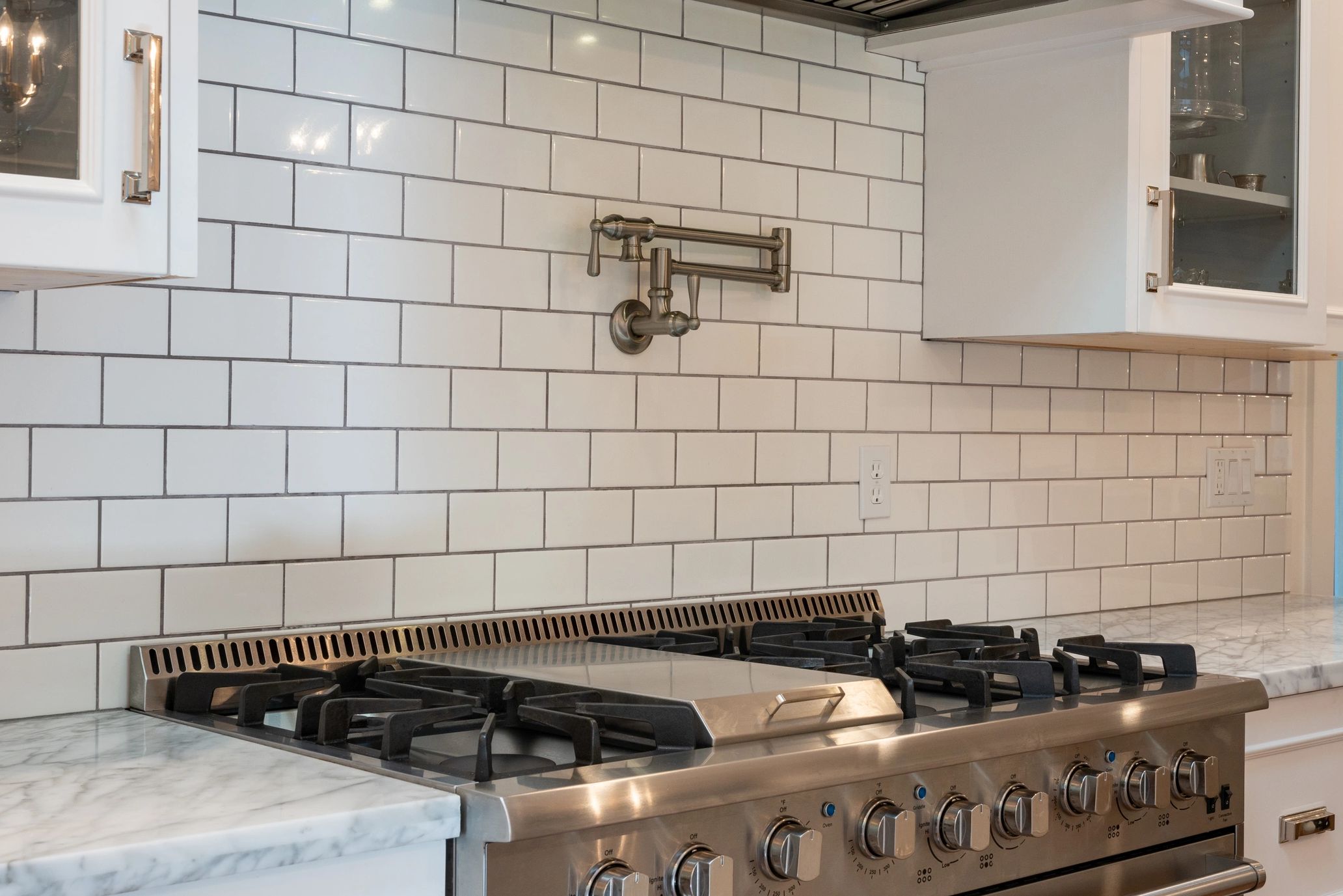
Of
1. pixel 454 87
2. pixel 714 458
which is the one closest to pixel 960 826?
pixel 714 458

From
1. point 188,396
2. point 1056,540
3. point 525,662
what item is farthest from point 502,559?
point 1056,540

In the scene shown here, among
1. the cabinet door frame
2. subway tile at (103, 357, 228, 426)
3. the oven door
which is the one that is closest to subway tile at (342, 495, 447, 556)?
subway tile at (103, 357, 228, 426)

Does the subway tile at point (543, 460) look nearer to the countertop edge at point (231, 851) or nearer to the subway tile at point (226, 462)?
the subway tile at point (226, 462)

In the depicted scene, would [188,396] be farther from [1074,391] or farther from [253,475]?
[1074,391]

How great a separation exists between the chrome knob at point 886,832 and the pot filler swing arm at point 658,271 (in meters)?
0.83

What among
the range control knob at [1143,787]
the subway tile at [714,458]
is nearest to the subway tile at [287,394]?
the subway tile at [714,458]

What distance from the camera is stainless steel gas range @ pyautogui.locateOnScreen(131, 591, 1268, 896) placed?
127 centimetres

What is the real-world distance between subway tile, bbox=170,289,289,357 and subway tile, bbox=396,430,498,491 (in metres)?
0.22

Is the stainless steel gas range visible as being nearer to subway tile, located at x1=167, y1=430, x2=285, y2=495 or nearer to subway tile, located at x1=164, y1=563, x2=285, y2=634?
subway tile, located at x1=164, y1=563, x2=285, y2=634

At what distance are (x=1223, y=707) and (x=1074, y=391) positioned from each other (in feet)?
3.34

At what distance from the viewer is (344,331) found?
1.86 metres

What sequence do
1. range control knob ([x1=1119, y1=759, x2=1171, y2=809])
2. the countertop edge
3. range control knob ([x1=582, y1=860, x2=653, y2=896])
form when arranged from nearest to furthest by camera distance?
the countertop edge → range control knob ([x1=582, y1=860, x2=653, y2=896]) → range control knob ([x1=1119, y1=759, x2=1171, y2=809])

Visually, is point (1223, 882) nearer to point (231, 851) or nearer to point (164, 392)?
point (231, 851)

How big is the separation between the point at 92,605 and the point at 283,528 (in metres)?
0.25
